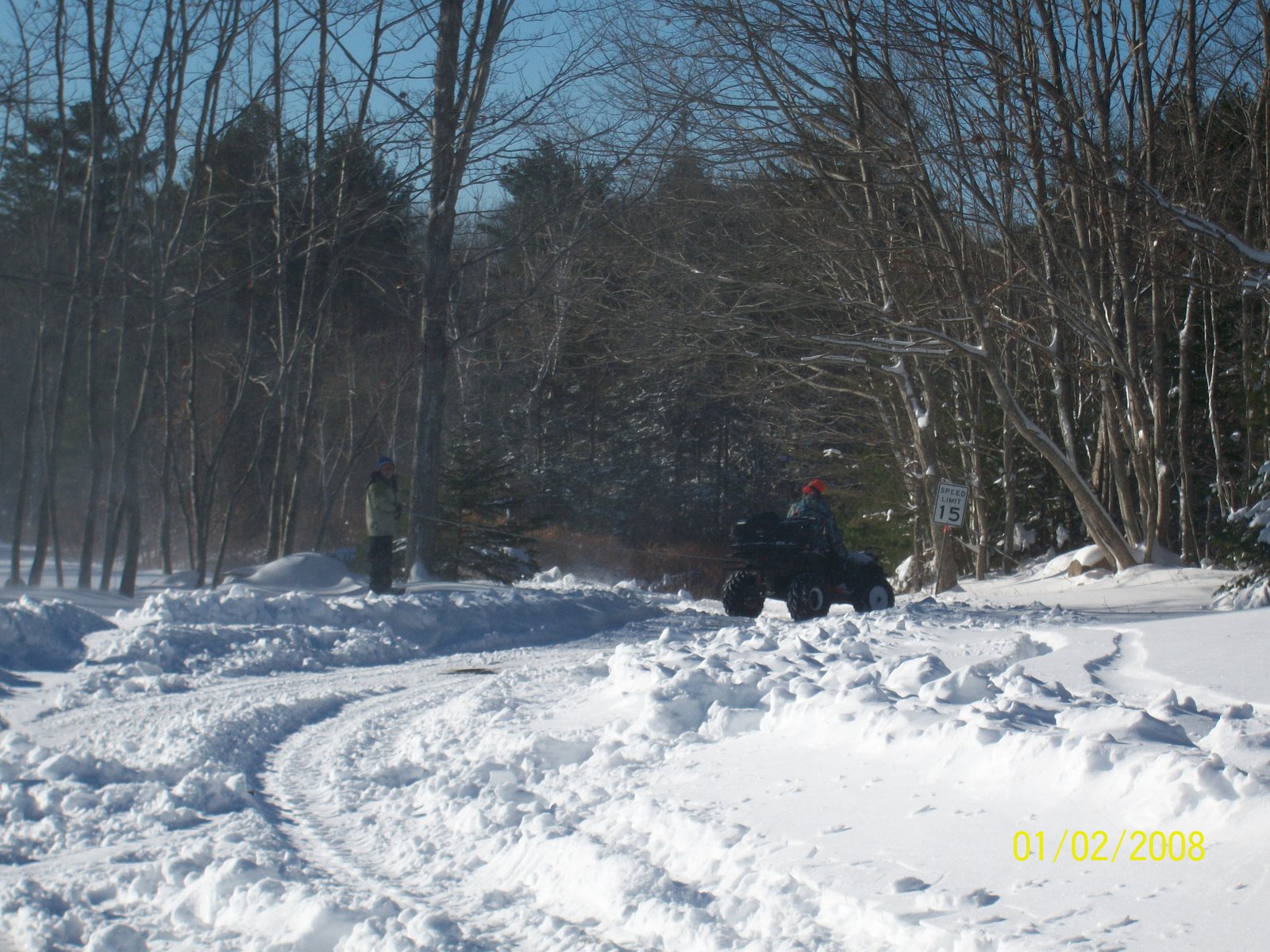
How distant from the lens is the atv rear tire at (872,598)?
16.1 meters

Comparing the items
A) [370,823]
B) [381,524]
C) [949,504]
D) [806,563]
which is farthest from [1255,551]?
[370,823]

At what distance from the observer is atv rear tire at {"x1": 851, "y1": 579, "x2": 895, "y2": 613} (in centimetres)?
1612

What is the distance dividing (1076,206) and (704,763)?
49.7ft

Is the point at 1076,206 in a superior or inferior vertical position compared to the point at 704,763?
superior

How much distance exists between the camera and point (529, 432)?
41438mm

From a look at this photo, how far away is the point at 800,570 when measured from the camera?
51.9ft

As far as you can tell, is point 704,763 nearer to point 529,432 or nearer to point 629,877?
point 629,877

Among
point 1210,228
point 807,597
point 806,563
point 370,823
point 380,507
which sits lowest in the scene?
point 370,823

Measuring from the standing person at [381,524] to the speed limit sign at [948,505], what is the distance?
882 centimetres

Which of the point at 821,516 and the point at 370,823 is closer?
the point at 370,823

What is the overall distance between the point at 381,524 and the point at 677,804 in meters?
11.8

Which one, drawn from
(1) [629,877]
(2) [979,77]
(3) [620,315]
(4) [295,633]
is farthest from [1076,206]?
(1) [629,877]

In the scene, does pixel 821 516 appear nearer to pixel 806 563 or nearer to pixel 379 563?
pixel 806 563

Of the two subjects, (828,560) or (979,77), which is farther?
(979,77)
